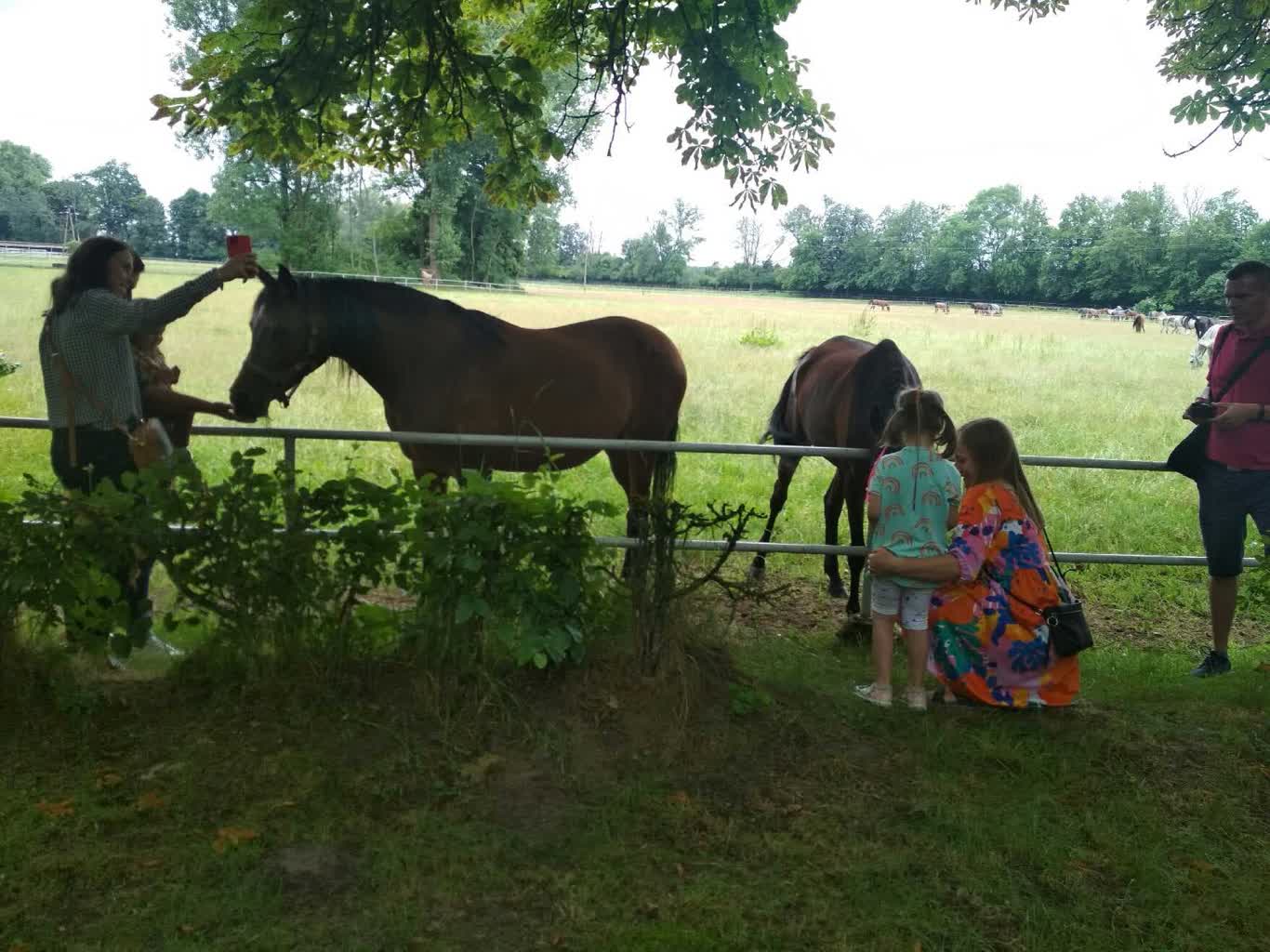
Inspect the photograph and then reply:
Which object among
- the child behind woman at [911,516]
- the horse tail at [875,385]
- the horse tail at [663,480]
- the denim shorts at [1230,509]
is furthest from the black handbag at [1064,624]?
the horse tail at [875,385]

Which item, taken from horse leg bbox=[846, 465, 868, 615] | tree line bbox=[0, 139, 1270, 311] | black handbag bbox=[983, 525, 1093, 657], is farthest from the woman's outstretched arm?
tree line bbox=[0, 139, 1270, 311]

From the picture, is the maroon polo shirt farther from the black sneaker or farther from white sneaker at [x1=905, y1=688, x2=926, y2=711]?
white sneaker at [x1=905, y1=688, x2=926, y2=711]

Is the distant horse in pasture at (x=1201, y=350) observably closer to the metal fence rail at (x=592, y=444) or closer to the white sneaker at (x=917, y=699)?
the metal fence rail at (x=592, y=444)

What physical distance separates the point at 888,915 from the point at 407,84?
5.13 meters

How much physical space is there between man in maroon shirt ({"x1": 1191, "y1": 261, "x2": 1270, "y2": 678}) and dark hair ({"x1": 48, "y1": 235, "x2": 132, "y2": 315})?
16.9 feet

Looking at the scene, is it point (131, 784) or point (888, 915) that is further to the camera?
point (131, 784)

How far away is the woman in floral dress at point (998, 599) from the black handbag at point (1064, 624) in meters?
0.01

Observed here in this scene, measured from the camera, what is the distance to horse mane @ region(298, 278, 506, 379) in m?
4.71

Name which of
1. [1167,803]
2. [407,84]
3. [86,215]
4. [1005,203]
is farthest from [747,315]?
[1167,803]

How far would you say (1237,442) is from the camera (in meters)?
4.32

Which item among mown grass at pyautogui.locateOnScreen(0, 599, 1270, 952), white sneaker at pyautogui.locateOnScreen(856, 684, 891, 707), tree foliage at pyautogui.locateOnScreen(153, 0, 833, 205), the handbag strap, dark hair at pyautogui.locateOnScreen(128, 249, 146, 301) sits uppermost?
tree foliage at pyautogui.locateOnScreen(153, 0, 833, 205)

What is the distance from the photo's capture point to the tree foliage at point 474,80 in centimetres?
459

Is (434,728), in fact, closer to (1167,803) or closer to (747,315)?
(1167,803)

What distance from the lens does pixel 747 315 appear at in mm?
27438
